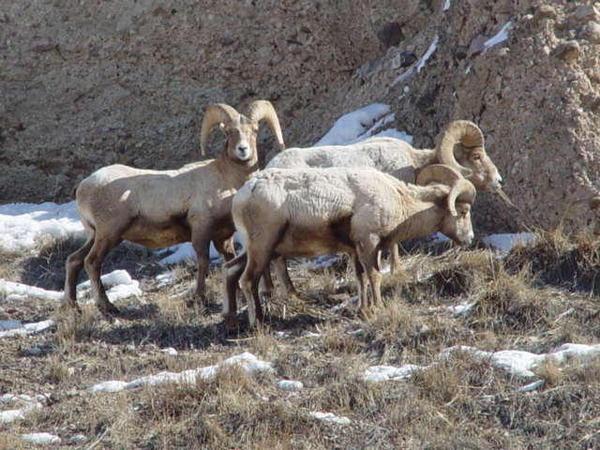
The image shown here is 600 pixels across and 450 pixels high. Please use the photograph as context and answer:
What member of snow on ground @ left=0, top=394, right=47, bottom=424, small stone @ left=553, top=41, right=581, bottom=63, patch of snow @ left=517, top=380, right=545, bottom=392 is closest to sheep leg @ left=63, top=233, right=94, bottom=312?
snow on ground @ left=0, top=394, right=47, bottom=424

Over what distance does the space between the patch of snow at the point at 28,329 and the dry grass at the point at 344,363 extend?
151 millimetres

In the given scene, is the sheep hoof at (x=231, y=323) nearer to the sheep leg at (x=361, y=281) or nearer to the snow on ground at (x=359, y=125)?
the sheep leg at (x=361, y=281)

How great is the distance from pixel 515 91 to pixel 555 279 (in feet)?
8.73

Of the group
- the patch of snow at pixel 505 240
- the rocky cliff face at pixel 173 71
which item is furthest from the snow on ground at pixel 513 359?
the rocky cliff face at pixel 173 71

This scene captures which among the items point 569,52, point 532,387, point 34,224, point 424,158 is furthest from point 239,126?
point 532,387

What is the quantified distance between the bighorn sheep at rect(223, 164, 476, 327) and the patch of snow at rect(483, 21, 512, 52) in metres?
3.06

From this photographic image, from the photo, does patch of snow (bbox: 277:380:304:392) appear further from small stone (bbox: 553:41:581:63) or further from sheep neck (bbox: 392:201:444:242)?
small stone (bbox: 553:41:581:63)

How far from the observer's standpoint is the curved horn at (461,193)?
13328mm

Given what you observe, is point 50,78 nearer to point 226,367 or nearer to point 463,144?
point 463,144

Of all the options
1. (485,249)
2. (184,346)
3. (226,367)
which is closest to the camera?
(226,367)

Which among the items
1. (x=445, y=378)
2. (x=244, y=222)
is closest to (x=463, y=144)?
(x=244, y=222)

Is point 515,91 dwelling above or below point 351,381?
above

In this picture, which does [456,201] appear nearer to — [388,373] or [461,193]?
[461,193]

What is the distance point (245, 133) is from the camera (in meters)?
14.7
